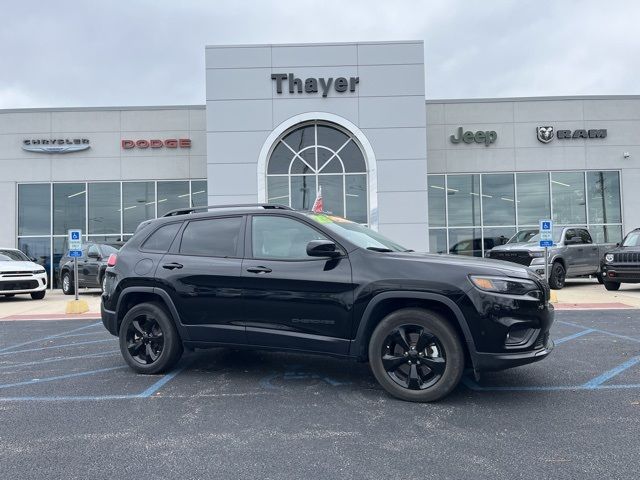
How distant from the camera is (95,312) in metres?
10.9

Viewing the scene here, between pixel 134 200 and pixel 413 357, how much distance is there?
17405mm

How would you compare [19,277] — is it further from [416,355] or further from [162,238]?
[416,355]

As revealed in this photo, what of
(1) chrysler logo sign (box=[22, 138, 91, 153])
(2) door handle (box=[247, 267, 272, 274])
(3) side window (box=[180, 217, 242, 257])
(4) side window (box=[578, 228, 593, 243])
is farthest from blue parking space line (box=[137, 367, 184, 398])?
(1) chrysler logo sign (box=[22, 138, 91, 153])

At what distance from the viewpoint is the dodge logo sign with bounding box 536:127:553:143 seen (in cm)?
1909

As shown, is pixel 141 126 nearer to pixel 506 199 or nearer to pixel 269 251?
pixel 506 199

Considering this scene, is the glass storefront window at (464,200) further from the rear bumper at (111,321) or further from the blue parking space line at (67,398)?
the blue parking space line at (67,398)

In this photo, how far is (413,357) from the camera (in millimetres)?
4125

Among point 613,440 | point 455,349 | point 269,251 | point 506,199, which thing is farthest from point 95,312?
point 506,199

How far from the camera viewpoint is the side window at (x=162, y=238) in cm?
535

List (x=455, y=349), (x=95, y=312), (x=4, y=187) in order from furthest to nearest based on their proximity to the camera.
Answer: (x=4, y=187) < (x=95, y=312) < (x=455, y=349)

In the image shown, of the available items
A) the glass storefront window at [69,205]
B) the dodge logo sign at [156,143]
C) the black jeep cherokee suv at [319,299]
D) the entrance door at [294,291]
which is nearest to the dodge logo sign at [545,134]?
the dodge logo sign at [156,143]

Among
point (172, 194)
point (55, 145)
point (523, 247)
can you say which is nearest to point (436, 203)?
point (523, 247)

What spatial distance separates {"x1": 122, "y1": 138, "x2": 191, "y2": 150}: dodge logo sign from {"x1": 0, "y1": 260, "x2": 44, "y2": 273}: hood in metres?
6.99

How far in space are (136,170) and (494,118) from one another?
14.4m
